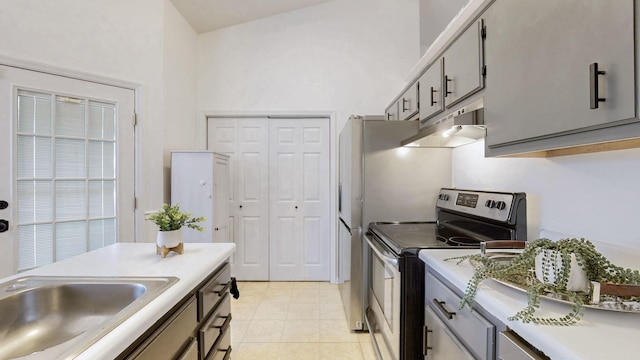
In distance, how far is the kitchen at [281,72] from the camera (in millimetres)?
1308

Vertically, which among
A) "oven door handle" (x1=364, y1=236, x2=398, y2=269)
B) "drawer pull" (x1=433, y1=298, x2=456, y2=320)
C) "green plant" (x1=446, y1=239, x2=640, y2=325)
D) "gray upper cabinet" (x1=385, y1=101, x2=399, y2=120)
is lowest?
"drawer pull" (x1=433, y1=298, x2=456, y2=320)

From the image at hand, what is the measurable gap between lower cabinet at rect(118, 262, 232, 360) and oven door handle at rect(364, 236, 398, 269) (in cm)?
90

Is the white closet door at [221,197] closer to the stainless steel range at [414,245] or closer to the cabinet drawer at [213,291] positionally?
the cabinet drawer at [213,291]

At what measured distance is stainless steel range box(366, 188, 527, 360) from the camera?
1.51 metres

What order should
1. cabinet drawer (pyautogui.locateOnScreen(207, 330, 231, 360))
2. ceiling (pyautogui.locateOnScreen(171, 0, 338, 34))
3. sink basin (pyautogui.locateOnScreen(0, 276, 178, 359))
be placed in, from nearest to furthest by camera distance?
sink basin (pyautogui.locateOnScreen(0, 276, 178, 359)) → cabinet drawer (pyautogui.locateOnScreen(207, 330, 231, 360)) → ceiling (pyautogui.locateOnScreen(171, 0, 338, 34))

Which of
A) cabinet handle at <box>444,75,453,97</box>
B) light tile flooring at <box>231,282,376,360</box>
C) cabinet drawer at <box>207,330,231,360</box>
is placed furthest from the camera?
light tile flooring at <box>231,282,376,360</box>

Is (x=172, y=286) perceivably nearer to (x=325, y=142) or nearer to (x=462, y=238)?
(x=462, y=238)

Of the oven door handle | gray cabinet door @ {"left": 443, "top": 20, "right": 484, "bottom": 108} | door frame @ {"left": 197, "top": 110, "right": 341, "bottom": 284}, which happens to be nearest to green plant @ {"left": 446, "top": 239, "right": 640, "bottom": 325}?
the oven door handle

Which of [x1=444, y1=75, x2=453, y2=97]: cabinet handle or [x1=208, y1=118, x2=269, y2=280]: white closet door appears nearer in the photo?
[x1=444, y1=75, x2=453, y2=97]: cabinet handle

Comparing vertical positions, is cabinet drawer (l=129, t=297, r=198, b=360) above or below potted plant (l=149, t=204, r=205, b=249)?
below

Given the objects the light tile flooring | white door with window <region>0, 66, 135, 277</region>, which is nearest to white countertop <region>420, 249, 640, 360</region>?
the light tile flooring

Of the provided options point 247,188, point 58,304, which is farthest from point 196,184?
point 58,304

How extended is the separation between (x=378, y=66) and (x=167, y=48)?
88.9 inches

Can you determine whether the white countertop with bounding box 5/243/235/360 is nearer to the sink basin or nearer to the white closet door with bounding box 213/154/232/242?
the sink basin
